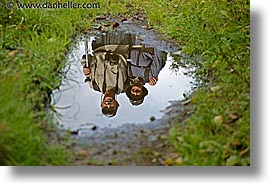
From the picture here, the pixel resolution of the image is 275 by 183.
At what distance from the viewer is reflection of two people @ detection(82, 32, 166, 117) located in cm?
162

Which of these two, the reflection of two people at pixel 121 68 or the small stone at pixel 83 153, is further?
the reflection of two people at pixel 121 68

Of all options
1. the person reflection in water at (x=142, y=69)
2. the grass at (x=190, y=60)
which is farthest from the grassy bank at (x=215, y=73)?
the person reflection in water at (x=142, y=69)

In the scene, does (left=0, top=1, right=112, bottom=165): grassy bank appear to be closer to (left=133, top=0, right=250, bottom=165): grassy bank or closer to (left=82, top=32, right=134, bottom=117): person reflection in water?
(left=82, top=32, right=134, bottom=117): person reflection in water

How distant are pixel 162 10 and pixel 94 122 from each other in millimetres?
1034

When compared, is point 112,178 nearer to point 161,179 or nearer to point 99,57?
point 161,179

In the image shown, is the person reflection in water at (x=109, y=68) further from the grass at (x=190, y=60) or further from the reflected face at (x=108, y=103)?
the grass at (x=190, y=60)

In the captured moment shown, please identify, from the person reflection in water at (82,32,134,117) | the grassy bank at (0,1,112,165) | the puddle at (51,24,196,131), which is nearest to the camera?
the grassy bank at (0,1,112,165)

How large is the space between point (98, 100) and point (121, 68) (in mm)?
252

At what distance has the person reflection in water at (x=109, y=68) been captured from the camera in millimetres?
1579

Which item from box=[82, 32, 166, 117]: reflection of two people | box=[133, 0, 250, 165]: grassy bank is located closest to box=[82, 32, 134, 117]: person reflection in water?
box=[82, 32, 166, 117]: reflection of two people

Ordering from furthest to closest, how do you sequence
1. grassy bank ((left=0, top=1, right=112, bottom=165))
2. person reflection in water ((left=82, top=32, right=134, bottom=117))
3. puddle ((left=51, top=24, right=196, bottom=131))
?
person reflection in water ((left=82, top=32, right=134, bottom=117)) → puddle ((left=51, top=24, right=196, bottom=131)) → grassy bank ((left=0, top=1, right=112, bottom=165))

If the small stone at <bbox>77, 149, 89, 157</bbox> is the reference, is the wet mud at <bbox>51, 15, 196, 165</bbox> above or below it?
above

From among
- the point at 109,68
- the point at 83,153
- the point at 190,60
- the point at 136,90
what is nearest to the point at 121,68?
the point at 109,68
